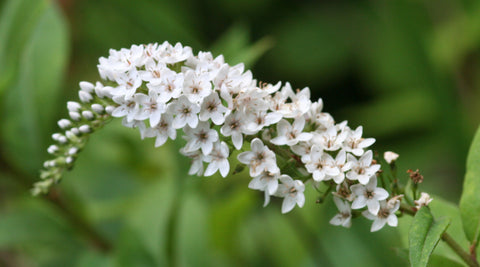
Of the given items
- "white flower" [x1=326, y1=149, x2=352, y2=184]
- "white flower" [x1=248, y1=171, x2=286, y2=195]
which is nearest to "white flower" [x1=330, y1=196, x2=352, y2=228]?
"white flower" [x1=326, y1=149, x2=352, y2=184]

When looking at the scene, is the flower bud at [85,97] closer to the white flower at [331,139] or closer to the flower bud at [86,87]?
the flower bud at [86,87]

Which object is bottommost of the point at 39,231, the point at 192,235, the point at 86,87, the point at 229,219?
the point at 192,235

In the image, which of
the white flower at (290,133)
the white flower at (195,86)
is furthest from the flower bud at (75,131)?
the white flower at (290,133)

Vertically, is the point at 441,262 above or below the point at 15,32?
below

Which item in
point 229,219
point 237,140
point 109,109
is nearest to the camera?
point 237,140

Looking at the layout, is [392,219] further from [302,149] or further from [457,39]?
[457,39]

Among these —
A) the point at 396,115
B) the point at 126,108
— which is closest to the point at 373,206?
the point at 126,108

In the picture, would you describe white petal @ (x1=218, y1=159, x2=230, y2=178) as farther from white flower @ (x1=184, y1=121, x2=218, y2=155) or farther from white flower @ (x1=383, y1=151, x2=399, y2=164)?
white flower @ (x1=383, y1=151, x2=399, y2=164)

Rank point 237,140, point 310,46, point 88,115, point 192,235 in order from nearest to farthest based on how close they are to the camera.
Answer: point 237,140 < point 88,115 < point 192,235 < point 310,46
